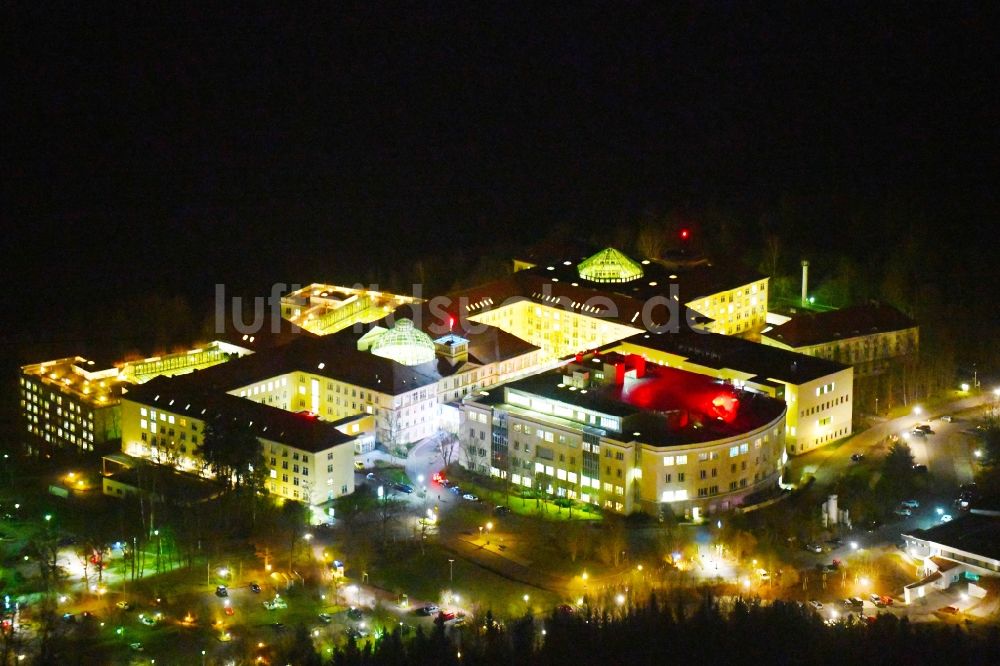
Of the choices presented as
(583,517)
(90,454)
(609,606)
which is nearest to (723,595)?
(609,606)

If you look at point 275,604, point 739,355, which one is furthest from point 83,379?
point 739,355

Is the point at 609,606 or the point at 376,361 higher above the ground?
the point at 376,361

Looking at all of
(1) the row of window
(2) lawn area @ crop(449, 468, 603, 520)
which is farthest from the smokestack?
(2) lawn area @ crop(449, 468, 603, 520)

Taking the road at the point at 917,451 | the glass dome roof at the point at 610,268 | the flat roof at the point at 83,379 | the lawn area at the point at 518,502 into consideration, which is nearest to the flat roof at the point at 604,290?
the glass dome roof at the point at 610,268

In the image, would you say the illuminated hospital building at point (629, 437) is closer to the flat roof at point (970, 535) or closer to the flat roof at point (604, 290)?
the flat roof at point (970, 535)

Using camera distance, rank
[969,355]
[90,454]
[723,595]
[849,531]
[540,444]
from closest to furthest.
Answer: [723,595] < [849,531] < [540,444] < [90,454] < [969,355]

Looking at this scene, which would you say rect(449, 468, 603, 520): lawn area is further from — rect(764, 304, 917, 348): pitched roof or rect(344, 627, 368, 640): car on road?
rect(764, 304, 917, 348): pitched roof

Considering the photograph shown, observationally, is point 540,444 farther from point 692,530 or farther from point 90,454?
point 90,454
